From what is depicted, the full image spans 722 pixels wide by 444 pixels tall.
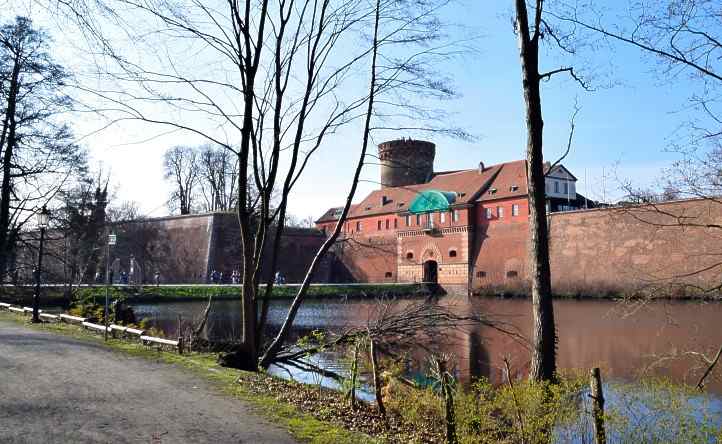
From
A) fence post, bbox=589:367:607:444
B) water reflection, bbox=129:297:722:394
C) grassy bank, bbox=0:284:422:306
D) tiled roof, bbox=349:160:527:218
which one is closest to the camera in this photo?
fence post, bbox=589:367:607:444

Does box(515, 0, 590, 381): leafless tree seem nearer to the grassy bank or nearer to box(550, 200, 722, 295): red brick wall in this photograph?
the grassy bank

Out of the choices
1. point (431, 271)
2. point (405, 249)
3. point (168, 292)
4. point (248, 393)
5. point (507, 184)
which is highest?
point (507, 184)

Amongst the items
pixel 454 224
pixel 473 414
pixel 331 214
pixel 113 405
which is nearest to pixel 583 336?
pixel 473 414

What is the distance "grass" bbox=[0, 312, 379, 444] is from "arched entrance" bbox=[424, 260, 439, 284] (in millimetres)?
35444

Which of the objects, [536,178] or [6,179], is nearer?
[536,178]

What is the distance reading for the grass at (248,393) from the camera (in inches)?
200

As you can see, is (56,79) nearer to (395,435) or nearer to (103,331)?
(395,435)

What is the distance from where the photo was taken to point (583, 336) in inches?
667

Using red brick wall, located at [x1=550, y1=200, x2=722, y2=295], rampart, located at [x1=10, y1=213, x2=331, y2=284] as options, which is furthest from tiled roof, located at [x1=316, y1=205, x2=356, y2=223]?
red brick wall, located at [x1=550, y1=200, x2=722, y2=295]

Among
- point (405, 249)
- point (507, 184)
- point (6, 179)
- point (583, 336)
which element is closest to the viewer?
point (583, 336)

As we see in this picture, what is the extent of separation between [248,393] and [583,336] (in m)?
13.0

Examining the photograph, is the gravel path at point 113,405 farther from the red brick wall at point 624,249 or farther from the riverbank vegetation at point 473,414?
the red brick wall at point 624,249

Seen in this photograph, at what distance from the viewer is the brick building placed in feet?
128

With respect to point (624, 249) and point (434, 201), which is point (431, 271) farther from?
point (624, 249)
